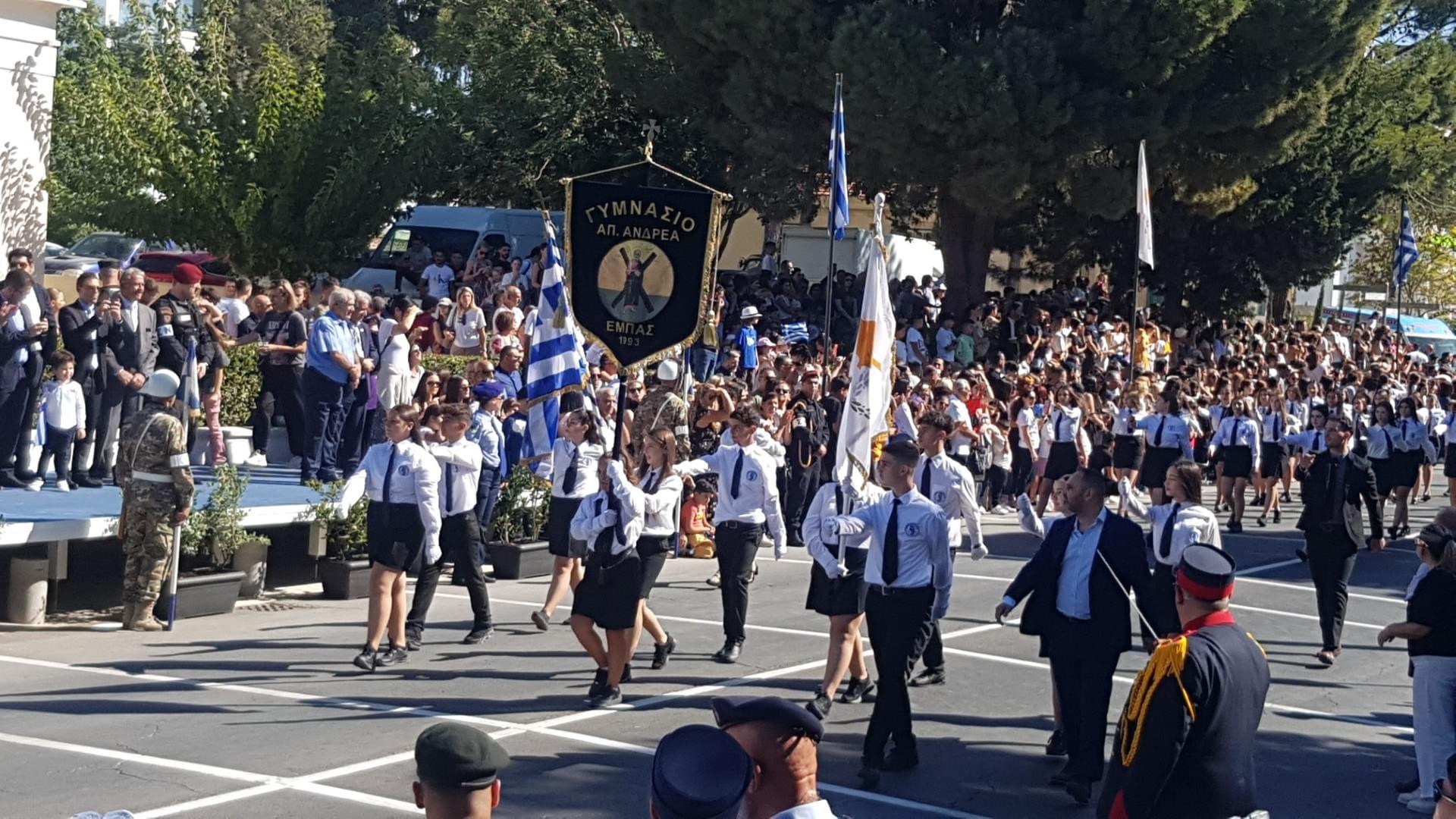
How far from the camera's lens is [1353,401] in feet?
92.5

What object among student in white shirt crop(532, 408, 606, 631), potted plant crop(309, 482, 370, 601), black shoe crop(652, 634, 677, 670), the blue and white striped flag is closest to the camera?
black shoe crop(652, 634, 677, 670)

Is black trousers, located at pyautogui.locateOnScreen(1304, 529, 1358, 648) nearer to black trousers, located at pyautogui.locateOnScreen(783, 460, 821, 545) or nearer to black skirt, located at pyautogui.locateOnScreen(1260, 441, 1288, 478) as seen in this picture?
black trousers, located at pyautogui.locateOnScreen(783, 460, 821, 545)

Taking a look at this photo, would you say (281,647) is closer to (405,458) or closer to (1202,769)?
(405,458)

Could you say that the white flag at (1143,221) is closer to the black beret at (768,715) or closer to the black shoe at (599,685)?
the black shoe at (599,685)

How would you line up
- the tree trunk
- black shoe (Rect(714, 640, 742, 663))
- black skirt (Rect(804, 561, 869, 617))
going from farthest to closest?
1. the tree trunk
2. black shoe (Rect(714, 640, 742, 663))
3. black skirt (Rect(804, 561, 869, 617))

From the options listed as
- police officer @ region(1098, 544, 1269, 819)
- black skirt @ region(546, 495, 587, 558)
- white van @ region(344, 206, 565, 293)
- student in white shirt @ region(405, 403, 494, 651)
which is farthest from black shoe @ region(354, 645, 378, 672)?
white van @ region(344, 206, 565, 293)

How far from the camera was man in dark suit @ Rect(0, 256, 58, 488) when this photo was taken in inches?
565

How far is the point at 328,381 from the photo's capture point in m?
17.0

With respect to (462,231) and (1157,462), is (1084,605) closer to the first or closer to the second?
(1157,462)

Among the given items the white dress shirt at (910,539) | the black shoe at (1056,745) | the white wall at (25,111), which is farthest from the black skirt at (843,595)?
the white wall at (25,111)

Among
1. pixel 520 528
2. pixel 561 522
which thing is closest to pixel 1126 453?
pixel 520 528

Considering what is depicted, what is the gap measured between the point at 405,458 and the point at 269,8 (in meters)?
43.6

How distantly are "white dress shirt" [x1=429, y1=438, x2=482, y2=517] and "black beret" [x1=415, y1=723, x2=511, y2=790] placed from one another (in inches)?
330

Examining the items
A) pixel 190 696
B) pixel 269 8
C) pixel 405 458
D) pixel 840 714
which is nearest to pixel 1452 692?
pixel 840 714
